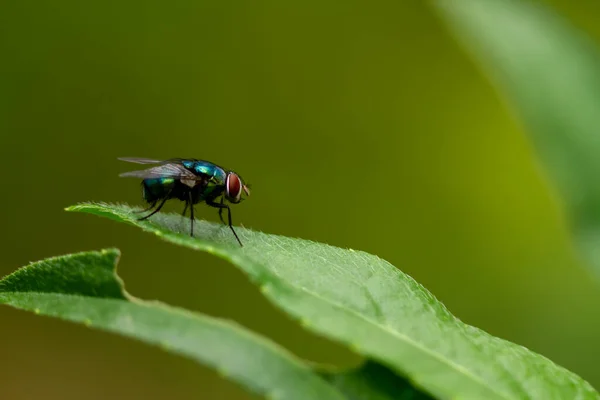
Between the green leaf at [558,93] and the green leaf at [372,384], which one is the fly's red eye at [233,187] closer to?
the green leaf at [558,93]

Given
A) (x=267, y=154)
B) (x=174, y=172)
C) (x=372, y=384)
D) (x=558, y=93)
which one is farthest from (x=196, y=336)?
(x=267, y=154)

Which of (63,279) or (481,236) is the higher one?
(63,279)

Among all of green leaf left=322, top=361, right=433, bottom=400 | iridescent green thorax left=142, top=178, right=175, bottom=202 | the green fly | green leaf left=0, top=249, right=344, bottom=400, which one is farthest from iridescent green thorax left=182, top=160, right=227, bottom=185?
green leaf left=322, top=361, right=433, bottom=400

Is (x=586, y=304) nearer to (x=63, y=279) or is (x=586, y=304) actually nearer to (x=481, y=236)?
(x=481, y=236)

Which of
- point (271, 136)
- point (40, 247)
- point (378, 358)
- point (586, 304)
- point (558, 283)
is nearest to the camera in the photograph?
point (378, 358)

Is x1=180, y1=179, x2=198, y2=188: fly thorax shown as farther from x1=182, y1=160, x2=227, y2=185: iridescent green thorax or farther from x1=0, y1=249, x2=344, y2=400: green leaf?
x1=0, y1=249, x2=344, y2=400: green leaf

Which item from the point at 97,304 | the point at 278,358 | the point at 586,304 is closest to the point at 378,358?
the point at 278,358
